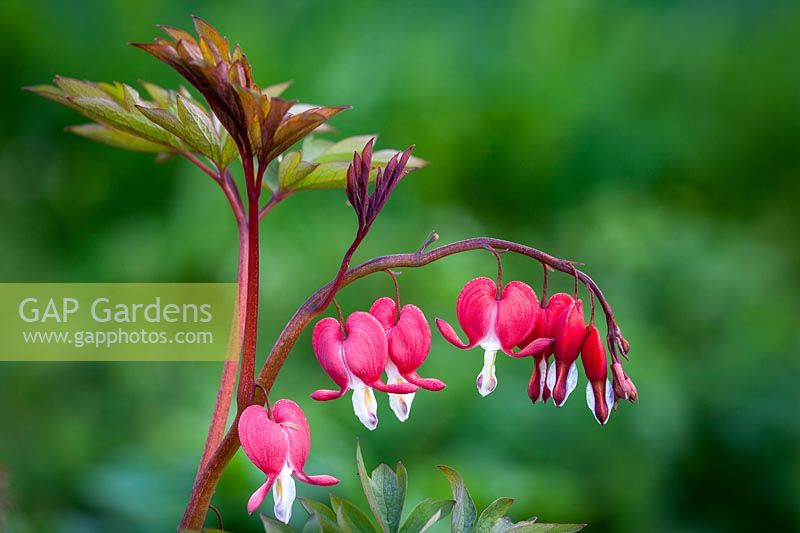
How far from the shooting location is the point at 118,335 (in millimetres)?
2260

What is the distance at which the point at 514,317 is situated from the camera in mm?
765

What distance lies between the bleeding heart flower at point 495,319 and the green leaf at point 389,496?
0.13 meters

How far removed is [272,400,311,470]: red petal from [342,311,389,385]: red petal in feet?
0.19

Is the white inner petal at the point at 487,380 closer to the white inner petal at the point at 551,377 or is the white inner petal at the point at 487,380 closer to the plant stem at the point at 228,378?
the white inner petal at the point at 551,377

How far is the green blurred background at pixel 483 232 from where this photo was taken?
7.13 ft

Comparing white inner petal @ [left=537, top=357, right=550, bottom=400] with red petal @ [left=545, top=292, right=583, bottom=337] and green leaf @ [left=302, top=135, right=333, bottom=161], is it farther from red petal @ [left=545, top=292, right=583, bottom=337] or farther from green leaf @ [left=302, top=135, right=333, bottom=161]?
green leaf @ [left=302, top=135, right=333, bottom=161]

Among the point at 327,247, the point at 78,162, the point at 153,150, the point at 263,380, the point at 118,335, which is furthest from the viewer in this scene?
the point at 78,162

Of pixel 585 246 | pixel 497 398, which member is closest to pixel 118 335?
pixel 497 398

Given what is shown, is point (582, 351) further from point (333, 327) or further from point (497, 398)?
point (497, 398)

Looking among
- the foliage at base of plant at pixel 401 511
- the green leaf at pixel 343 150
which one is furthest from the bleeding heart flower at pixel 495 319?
the green leaf at pixel 343 150

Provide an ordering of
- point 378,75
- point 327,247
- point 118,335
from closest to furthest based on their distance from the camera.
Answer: point 118,335
point 327,247
point 378,75

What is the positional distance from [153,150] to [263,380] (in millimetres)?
354

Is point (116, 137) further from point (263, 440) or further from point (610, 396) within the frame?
point (610, 396)

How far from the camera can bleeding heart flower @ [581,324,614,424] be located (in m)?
0.73
